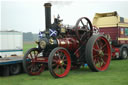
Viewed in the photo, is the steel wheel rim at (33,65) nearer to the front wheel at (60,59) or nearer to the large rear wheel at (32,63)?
the large rear wheel at (32,63)

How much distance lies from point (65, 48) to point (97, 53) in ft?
4.31

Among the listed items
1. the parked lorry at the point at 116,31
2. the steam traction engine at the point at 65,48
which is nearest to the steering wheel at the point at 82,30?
the steam traction engine at the point at 65,48

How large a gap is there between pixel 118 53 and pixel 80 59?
5006 millimetres

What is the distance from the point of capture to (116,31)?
12461 mm

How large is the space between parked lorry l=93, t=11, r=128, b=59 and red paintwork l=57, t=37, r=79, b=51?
4.71 metres

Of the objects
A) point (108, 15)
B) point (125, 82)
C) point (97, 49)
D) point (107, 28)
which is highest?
point (108, 15)

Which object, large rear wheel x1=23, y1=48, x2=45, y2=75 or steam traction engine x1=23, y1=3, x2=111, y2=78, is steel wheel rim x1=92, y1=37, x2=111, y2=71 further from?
large rear wheel x1=23, y1=48, x2=45, y2=75

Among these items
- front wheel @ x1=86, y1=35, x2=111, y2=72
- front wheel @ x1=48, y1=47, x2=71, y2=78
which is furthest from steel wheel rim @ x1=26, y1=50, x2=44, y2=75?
front wheel @ x1=86, y1=35, x2=111, y2=72

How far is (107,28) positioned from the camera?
506 inches

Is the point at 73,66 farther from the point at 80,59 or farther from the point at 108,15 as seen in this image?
the point at 108,15

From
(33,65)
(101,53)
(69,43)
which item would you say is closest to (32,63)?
(33,65)

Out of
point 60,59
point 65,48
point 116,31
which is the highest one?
point 116,31

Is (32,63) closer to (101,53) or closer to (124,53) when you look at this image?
(101,53)

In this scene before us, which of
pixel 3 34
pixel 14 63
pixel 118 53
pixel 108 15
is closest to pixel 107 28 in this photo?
pixel 108 15
